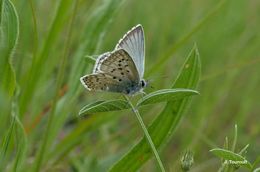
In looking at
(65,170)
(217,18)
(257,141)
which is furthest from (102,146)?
(217,18)

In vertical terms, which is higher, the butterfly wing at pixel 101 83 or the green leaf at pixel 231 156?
the butterfly wing at pixel 101 83

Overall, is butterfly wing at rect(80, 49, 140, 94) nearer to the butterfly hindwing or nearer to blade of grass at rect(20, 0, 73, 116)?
the butterfly hindwing

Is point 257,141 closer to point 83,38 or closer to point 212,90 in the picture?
point 212,90

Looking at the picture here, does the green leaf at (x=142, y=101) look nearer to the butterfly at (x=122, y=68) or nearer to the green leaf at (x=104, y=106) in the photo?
the green leaf at (x=104, y=106)

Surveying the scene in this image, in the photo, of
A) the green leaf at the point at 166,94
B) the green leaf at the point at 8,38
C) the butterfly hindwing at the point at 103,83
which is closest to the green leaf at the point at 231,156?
the green leaf at the point at 166,94

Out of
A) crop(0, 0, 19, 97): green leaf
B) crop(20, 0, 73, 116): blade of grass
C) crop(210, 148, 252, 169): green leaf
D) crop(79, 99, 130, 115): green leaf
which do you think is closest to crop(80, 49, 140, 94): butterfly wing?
crop(79, 99, 130, 115): green leaf

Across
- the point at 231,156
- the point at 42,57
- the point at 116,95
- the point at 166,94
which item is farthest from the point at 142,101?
the point at 116,95

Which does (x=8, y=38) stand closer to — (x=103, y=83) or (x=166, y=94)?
(x=103, y=83)

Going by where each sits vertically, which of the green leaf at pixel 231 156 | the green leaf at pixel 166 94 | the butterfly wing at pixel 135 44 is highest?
the butterfly wing at pixel 135 44
